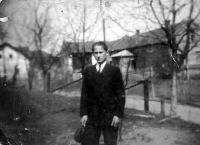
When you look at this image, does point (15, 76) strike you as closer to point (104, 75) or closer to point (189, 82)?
point (104, 75)

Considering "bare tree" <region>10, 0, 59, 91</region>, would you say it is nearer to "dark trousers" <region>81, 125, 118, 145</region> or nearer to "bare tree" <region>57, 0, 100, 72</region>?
"bare tree" <region>57, 0, 100, 72</region>

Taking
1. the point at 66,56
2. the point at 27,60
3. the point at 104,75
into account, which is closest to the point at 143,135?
the point at 104,75

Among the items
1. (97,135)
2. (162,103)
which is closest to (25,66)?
(97,135)

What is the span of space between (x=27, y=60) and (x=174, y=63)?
A: 7.66 feet

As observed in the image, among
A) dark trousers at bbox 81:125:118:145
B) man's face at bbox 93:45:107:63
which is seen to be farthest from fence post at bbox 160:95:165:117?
man's face at bbox 93:45:107:63

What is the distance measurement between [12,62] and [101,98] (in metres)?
1.70

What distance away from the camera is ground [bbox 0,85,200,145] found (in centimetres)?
246

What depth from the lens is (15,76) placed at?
2854 millimetres

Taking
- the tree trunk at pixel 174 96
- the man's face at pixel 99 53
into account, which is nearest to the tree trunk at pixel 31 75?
the man's face at pixel 99 53

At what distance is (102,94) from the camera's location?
2078 millimetres

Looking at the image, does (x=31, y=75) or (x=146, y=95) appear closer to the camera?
(x=146, y=95)

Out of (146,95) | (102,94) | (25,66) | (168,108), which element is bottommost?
(168,108)

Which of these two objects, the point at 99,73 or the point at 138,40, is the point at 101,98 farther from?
the point at 138,40

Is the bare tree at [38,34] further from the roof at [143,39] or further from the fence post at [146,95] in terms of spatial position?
the fence post at [146,95]
